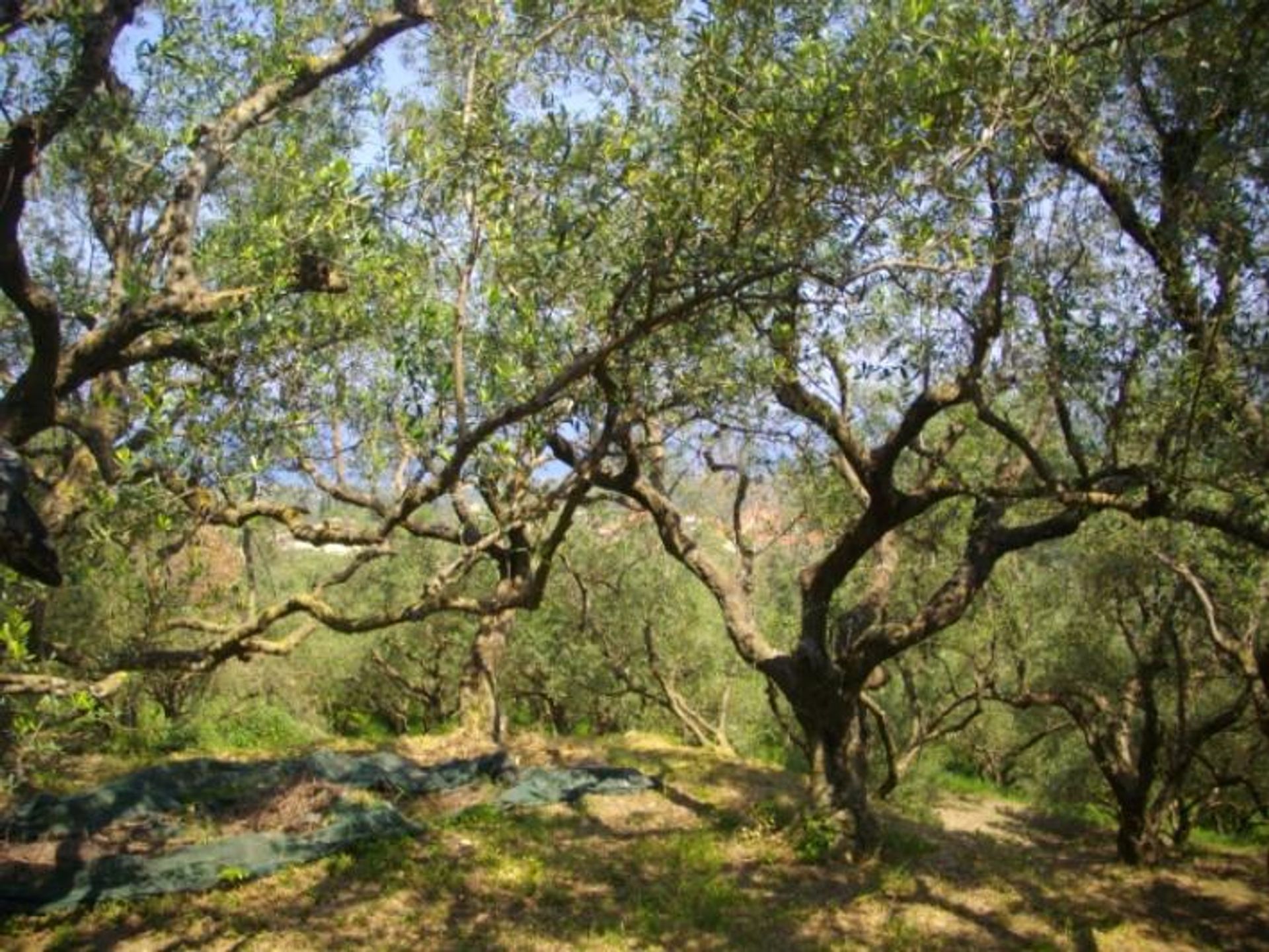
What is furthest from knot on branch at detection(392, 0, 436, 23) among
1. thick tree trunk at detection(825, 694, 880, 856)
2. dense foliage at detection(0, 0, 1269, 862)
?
thick tree trunk at detection(825, 694, 880, 856)

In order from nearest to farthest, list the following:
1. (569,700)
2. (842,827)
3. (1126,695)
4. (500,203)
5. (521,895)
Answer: (500,203) < (521,895) < (842,827) < (1126,695) < (569,700)

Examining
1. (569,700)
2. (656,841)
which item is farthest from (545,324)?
(569,700)

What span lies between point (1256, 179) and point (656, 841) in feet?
31.3

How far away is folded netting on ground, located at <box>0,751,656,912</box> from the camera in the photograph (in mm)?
9320

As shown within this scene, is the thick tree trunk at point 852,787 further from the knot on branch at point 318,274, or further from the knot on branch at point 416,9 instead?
the knot on branch at point 416,9

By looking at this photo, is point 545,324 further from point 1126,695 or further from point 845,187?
point 1126,695

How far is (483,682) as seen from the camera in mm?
18031

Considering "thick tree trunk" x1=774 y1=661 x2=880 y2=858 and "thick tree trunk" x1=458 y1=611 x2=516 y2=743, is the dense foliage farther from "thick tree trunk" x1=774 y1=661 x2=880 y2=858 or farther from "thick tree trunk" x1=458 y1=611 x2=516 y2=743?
"thick tree trunk" x1=458 y1=611 x2=516 y2=743

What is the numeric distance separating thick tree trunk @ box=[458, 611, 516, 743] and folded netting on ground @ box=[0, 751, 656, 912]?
3.15 m

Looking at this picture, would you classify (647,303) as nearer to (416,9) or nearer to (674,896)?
(416,9)

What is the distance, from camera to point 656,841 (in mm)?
12305

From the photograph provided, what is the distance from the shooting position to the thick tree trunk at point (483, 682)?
58.1 feet

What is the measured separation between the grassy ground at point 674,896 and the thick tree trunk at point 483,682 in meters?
4.20

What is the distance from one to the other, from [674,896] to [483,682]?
8.38 m
